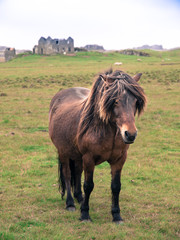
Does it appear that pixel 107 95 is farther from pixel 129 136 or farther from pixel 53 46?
pixel 53 46

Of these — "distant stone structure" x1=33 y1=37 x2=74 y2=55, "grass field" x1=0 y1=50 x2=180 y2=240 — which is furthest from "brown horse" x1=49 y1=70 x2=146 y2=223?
"distant stone structure" x1=33 y1=37 x2=74 y2=55

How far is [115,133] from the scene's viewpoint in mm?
4559

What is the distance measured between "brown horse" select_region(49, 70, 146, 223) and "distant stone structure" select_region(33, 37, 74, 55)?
83.7 metres

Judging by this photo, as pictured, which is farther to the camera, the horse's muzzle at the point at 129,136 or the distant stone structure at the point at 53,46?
the distant stone structure at the point at 53,46

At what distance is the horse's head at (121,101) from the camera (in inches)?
158

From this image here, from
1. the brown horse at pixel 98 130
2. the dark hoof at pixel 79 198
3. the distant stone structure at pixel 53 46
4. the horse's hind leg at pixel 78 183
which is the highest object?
the distant stone structure at pixel 53 46

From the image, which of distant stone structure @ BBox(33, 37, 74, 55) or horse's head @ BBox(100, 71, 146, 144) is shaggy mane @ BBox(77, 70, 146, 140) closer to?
horse's head @ BBox(100, 71, 146, 144)

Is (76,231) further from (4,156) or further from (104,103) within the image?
(4,156)

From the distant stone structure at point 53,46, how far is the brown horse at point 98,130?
275ft

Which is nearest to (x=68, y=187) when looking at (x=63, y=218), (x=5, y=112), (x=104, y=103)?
(x=63, y=218)

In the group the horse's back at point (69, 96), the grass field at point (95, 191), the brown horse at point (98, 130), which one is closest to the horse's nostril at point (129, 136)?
the brown horse at point (98, 130)

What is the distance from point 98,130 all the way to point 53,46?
283 ft

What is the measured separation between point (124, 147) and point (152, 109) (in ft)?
38.1

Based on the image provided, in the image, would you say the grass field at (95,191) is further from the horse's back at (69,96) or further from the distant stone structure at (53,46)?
the distant stone structure at (53,46)
